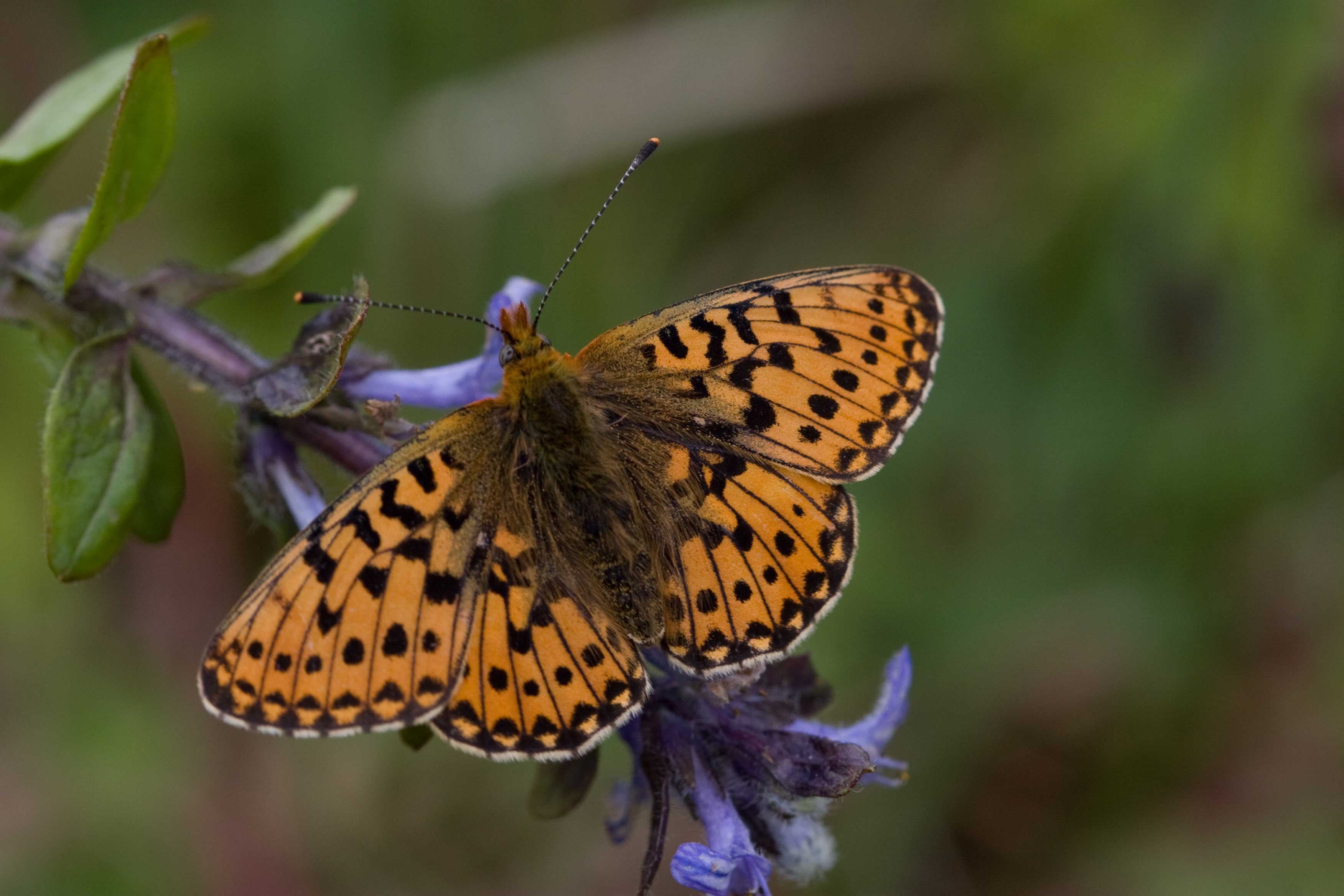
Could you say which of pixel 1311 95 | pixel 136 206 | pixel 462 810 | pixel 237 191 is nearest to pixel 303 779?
pixel 462 810

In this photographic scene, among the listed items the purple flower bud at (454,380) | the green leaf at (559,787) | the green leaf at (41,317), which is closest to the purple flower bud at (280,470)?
the purple flower bud at (454,380)

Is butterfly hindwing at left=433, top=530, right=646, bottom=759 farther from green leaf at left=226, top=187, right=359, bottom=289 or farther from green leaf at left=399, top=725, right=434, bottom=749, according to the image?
green leaf at left=226, top=187, right=359, bottom=289

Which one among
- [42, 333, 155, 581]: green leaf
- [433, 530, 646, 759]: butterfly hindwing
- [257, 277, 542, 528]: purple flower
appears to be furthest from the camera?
[257, 277, 542, 528]: purple flower

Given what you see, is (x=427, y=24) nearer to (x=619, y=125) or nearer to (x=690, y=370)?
(x=619, y=125)

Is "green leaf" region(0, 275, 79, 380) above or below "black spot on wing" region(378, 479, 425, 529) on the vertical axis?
above

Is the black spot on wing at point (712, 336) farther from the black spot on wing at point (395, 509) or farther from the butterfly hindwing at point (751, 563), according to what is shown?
the black spot on wing at point (395, 509)

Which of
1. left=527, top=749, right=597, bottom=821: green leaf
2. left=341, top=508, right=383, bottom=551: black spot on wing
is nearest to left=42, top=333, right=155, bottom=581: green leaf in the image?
left=341, top=508, right=383, bottom=551: black spot on wing

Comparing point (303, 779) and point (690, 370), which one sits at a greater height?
point (690, 370)
